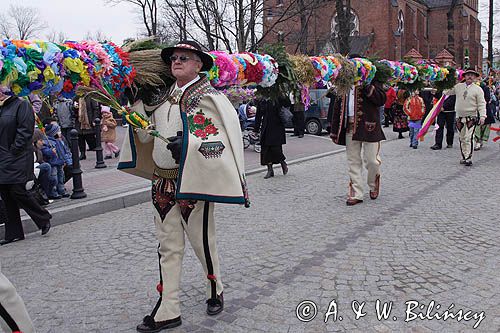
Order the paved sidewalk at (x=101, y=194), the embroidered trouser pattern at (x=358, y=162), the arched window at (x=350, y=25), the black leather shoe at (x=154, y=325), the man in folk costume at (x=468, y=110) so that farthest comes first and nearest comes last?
the arched window at (x=350, y=25), the man in folk costume at (x=468, y=110), the embroidered trouser pattern at (x=358, y=162), the paved sidewalk at (x=101, y=194), the black leather shoe at (x=154, y=325)

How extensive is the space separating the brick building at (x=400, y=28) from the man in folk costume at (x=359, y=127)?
70.2 feet

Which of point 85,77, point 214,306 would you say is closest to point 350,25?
point 85,77

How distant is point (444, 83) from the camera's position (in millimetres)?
11969

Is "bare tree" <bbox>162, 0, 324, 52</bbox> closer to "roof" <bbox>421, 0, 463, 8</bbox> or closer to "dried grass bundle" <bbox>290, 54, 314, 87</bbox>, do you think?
"dried grass bundle" <bbox>290, 54, 314, 87</bbox>

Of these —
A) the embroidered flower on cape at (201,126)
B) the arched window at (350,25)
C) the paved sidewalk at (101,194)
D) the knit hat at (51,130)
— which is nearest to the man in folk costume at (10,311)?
the embroidered flower on cape at (201,126)

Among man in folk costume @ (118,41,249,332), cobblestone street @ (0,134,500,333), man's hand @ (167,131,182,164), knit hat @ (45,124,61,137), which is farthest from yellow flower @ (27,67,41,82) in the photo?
knit hat @ (45,124,61,137)

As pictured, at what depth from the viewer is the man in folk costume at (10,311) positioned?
2815 millimetres

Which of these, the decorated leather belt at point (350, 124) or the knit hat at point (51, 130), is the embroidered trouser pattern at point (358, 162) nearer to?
the decorated leather belt at point (350, 124)

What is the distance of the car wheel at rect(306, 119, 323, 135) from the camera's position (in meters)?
19.3

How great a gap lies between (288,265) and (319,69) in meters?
2.62

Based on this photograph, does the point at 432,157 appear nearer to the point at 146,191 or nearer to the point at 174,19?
the point at 146,191

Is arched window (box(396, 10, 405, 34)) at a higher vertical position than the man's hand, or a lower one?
higher
